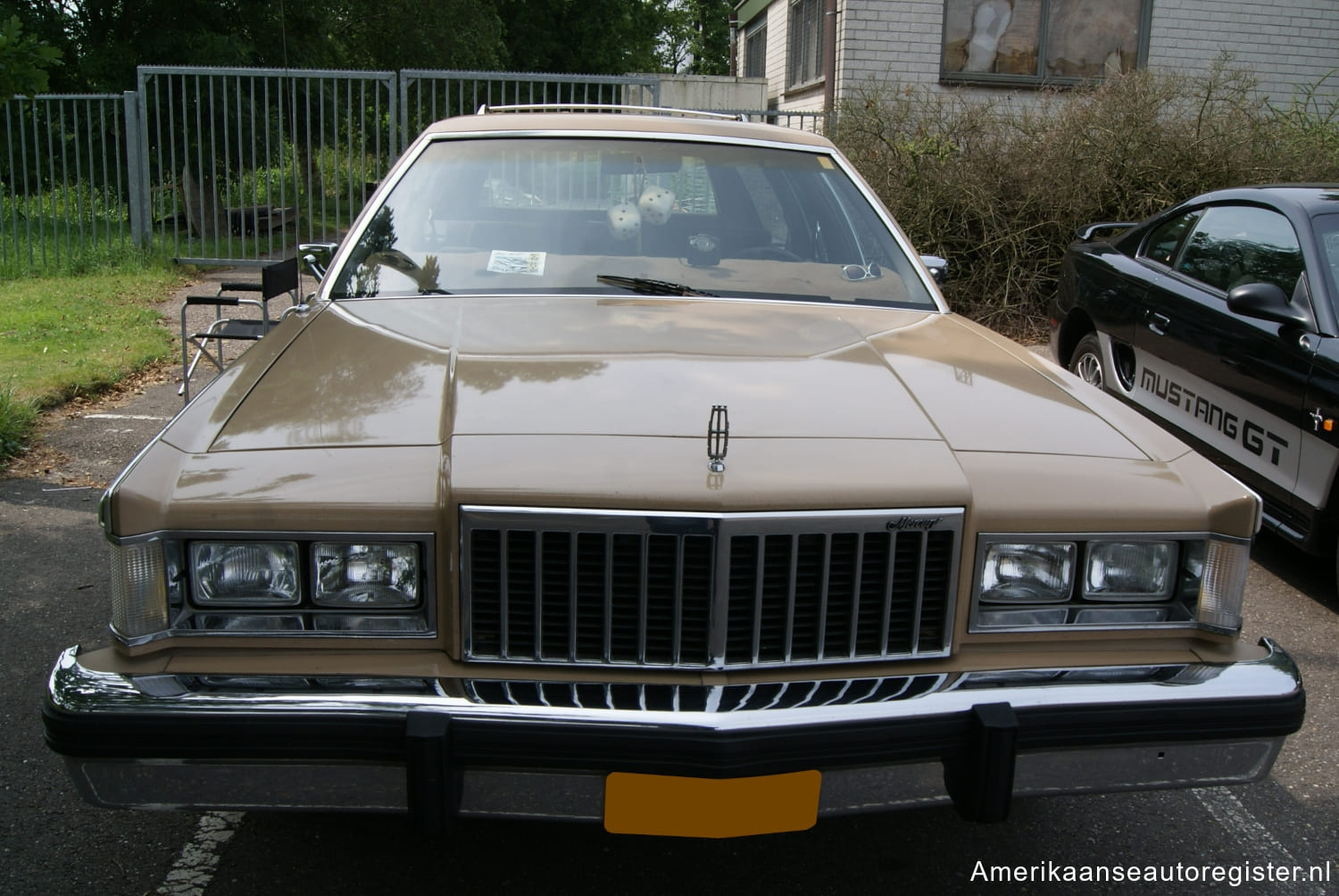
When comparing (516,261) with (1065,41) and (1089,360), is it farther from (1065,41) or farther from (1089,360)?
(1065,41)

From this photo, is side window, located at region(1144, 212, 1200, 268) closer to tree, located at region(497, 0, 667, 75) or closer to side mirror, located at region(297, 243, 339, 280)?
side mirror, located at region(297, 243, 339, 280)

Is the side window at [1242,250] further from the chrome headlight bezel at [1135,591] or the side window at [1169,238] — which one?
the chrome headlight bezel at [1135,591]

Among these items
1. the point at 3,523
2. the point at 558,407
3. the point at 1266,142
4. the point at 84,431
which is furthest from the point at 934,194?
the point at 558,407

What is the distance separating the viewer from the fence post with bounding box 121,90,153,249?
41.9ft

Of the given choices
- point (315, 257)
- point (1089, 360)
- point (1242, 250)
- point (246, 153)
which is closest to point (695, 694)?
point (315, 257)

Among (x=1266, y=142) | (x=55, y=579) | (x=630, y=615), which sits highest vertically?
(x=1266, y=142)

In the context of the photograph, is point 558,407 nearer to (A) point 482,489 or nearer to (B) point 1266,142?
(A) point 482,489

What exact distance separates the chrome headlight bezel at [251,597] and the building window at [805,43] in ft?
46.9

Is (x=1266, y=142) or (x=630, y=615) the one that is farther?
(x=1266, y=142)

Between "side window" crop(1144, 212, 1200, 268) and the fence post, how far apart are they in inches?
426

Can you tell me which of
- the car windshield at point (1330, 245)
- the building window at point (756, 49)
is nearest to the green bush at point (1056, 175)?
the car windshield at point (1330, 245)

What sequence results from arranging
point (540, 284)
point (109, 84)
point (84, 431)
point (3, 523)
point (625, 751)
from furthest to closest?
point (109, 84), point (84, 431), point (3, 523), point (540, 284), point (625, 751)

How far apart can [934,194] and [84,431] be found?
22.4 ft

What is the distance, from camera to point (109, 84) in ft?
54.7
